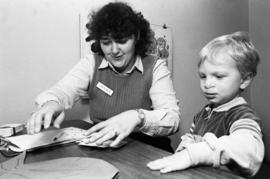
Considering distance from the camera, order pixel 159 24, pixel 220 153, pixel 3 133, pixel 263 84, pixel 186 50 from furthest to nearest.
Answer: pixel 263 84 → pixel 186 50 → pixel 159 24 → pixel 3 133 → pixel 220 153

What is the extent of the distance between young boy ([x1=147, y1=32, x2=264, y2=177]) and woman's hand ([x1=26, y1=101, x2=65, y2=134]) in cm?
43

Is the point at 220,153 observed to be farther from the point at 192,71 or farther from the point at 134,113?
the point at 192,71

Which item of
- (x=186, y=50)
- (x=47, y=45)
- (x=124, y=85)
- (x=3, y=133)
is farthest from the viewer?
(x=186, y=50)

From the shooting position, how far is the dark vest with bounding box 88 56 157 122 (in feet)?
4.67

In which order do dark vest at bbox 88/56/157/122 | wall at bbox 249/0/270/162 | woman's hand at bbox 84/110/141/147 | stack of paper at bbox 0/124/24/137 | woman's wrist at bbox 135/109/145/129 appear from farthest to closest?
wall at bbox 249/0/270/162
dark vest at bbox 88/56/157/122
stack of paper at bbox 0/124/24/137
woman's wrist at bbox 135/109/145/129
woman's hand at bbox 84/110/141/147

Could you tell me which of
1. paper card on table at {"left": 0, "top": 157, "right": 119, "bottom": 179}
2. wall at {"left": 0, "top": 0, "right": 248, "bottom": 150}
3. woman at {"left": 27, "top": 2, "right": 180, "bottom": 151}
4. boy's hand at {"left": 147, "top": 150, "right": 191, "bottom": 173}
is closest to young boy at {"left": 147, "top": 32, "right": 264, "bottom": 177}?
boy's hand at {"left": 147, "top": 150, "right": 191, "bottom": 173}

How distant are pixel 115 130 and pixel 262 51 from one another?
83.6 inches

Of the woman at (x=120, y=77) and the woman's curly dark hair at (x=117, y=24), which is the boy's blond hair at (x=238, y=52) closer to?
the woman at (x=120, y=77)

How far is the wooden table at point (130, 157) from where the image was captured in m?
0.65

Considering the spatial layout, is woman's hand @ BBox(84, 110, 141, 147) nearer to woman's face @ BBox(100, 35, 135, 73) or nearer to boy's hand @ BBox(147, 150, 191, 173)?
boy's hand @ BBox(147, 150, 191, 173)

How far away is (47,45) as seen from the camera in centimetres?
167

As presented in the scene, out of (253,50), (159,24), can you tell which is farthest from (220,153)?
(159,24)

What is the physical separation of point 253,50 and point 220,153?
426 mm

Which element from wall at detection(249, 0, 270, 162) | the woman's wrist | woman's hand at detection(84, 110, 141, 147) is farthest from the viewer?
wall at detection(249, 0, 270, 162)
